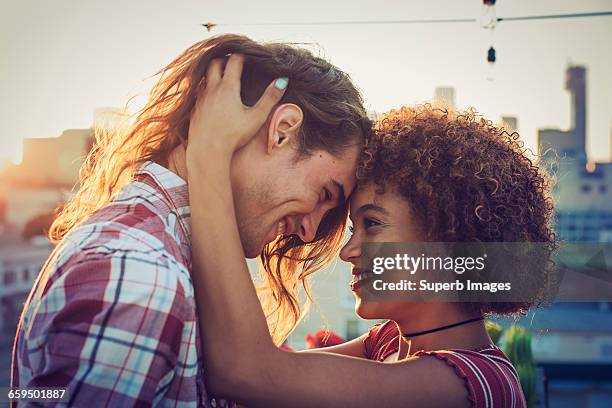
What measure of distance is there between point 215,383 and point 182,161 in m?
0.62

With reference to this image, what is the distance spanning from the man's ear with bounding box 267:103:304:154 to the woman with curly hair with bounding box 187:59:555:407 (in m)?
0.12

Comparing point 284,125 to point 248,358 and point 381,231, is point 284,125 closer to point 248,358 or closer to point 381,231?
point 381,231

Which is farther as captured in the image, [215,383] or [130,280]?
[215,383]

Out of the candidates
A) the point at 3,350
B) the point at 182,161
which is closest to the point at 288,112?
the point at 182,161

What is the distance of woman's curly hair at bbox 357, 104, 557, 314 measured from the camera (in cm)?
182

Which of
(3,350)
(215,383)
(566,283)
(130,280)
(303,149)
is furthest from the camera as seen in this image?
(3,350)

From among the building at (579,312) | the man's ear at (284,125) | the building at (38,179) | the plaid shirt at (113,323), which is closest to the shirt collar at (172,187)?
the plaid shirt at (113,323)

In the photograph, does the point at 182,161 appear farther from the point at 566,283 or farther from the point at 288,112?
the point at 566,283

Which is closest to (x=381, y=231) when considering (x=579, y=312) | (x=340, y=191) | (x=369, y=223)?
(x=369, y=223)

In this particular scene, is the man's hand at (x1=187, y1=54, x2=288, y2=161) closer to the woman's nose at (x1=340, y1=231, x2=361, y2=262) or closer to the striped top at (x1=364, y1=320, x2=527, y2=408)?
the woman's nose at (x1=340, y1=231, x2=361, y2=262)

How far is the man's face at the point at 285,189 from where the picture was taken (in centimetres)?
184

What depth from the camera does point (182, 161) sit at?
69.7 inches

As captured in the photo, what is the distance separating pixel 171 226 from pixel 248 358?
0.38m

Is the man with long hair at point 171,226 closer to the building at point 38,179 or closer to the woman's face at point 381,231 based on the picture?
the woman's face at point 381,231
